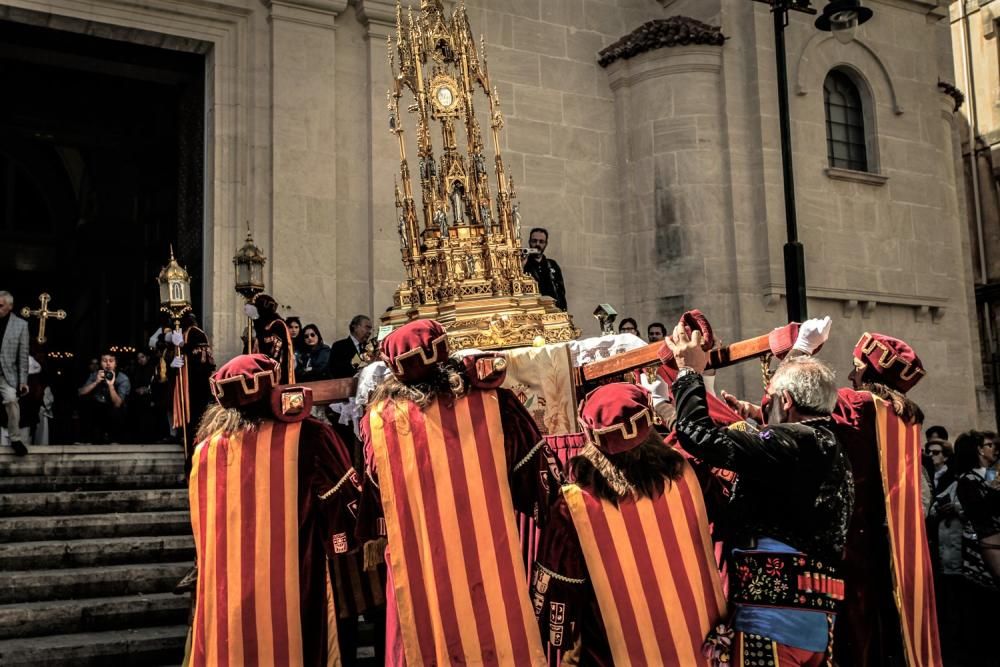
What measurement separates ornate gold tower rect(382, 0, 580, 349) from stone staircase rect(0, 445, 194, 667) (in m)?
2.58

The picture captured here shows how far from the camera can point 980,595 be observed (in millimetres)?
7375

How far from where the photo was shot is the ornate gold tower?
7.72 metres

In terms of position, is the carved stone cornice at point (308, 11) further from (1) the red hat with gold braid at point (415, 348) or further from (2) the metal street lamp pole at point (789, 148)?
(1) the red hat with gold braid at point (415, 348)

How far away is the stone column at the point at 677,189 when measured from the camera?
14664 millimetres

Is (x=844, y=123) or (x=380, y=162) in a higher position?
(x=844, y=123)

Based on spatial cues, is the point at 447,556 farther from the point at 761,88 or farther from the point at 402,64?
the point at 761,88

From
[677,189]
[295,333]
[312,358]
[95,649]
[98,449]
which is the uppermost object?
[677,189]

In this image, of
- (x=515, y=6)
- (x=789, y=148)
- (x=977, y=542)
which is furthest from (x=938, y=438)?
(x=515, y=6)

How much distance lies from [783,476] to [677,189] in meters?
11.5

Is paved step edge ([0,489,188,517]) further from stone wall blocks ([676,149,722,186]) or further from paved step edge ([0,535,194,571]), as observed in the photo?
stone wall blocks ([676,149,722,186])

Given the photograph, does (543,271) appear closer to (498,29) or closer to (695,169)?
(695,169)

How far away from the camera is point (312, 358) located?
36.2ft

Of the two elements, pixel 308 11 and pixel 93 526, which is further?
pixel 308 11

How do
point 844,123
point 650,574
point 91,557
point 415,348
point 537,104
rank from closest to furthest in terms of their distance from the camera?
point 650,574 < point 415,348 < point 91,557 < point 537,104 < point 844,123
